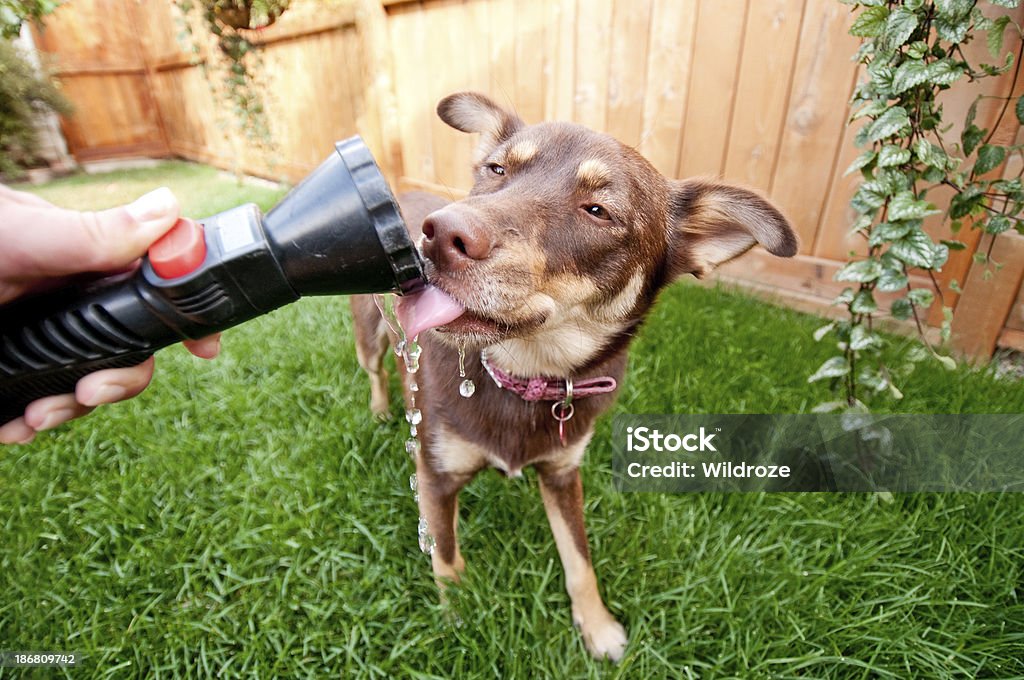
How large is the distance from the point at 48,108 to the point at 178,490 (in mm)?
10257

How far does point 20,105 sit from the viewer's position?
848cm

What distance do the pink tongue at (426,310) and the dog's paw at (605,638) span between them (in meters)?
1.46

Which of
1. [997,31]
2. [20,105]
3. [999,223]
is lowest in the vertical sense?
[20,105]

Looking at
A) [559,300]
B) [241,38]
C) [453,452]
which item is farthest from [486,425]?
[241,38]

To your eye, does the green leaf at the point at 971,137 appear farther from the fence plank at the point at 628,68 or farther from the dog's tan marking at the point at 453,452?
the fence plank at the point at 628,68

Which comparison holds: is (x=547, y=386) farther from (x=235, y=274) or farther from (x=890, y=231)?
(x=890, y=231)

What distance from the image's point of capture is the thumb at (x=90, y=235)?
0.99 meters

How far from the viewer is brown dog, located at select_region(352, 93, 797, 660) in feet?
4.81

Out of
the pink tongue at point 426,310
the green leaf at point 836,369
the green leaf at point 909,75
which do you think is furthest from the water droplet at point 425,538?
the green leaf at point 909,75

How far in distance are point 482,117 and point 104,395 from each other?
1.69 meters

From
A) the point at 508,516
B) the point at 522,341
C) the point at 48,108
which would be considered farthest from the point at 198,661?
the point at 48,108

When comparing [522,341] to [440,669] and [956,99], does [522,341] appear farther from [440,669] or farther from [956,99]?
[956,99]

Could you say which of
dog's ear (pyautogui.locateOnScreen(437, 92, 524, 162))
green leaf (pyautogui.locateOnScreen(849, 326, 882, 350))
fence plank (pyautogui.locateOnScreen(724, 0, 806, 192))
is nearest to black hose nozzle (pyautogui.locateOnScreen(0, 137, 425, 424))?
dog's ear (pyautogui.locateOnScreen(437, 92, 524, 162))

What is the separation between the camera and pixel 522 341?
1.79 metres
